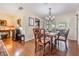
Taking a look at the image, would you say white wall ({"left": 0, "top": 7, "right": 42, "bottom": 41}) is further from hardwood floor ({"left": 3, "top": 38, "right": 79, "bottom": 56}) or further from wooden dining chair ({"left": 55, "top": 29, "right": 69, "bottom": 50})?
wooden dining chair ({"left": 55, "top": 29, "right": 69, "bottom": 50})

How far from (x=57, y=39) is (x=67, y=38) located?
0.16 m

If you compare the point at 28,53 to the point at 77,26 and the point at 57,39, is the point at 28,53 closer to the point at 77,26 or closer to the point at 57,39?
the point at 57,39

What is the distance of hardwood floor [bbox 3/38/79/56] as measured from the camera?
1.73 meters

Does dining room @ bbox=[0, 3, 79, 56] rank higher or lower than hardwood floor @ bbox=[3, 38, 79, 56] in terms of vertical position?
higher

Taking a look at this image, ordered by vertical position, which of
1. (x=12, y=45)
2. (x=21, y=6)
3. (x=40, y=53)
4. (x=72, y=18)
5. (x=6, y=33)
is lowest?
(x=40, y=53)

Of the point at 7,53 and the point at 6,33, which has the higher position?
the point at 6,33

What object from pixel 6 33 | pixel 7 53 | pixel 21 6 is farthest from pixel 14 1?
pixel 7 53

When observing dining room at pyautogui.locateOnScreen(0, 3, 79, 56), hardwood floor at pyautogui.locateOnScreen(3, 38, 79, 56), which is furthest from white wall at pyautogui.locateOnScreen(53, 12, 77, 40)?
hardwood floor at pyautogui.locateOnScreen(3, 38, 79, 56)

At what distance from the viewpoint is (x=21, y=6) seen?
1.73 metres

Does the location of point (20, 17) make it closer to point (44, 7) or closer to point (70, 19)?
point (44, 7)

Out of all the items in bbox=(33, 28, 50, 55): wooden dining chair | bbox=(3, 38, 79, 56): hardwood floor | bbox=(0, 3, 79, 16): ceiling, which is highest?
bbox=(0, 3, 79, 16): ceiling

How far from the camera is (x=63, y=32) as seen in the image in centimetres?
174

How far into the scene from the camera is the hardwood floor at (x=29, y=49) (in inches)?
68.3

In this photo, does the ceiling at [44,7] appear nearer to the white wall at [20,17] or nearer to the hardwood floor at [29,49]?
the white wall at [20,17]
